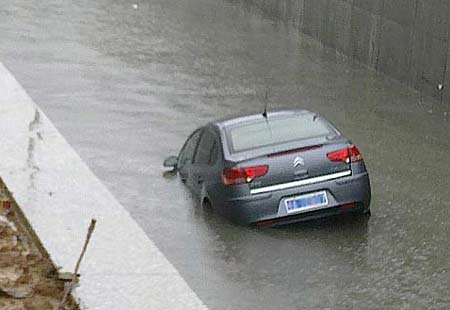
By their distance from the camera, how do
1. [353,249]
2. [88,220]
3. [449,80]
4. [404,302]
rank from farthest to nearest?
1. [449,80]
2. [353,249]
3. [88,220]
4. [404,302]

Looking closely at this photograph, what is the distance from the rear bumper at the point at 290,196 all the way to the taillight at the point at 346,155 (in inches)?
7.3

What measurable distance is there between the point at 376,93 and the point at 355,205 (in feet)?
28.9

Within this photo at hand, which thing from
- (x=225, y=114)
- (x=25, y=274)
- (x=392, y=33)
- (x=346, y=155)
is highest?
(x=25, y=274)

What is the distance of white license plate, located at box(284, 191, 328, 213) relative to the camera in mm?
12383

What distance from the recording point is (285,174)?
40.3ft

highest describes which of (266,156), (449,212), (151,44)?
→ (266,156)

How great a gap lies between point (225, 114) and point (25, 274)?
11368 millimetres

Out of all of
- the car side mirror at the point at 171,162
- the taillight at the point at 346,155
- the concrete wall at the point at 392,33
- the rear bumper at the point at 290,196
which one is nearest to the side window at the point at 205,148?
the car side mirror at the point at 171,162

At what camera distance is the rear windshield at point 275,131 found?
12648 mm

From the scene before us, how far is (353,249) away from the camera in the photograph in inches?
473

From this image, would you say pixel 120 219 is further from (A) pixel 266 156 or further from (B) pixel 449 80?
(B) pixel 449 80

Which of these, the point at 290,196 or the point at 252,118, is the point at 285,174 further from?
the point at 252,118

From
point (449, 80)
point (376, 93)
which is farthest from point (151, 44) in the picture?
point (449, 80)

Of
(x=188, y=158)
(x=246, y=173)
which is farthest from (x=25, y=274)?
(x=188, y=158)
